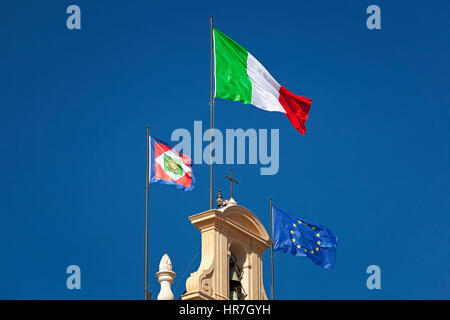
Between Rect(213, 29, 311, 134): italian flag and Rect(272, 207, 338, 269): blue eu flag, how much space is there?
158 inches

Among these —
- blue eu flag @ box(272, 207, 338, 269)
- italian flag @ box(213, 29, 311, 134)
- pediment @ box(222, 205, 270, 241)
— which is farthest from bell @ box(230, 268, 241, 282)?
italian flag @ box(213, 29, 311, 134)

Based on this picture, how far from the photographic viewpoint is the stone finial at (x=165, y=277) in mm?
52844

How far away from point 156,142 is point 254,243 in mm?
5881

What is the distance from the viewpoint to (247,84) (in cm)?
5966

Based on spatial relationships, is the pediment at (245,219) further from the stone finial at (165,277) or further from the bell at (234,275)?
the stone finial at (165,277)

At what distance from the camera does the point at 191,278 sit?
53.5 m

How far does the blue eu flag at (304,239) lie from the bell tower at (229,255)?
4.97 ft

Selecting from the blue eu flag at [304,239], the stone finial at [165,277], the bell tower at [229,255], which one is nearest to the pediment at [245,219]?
the bell tower at [229,255]

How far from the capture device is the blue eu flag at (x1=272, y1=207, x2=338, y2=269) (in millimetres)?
59938

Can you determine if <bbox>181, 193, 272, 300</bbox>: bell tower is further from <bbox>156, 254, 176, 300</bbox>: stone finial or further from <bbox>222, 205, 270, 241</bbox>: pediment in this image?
<bbox>156, 254, 176, 300</bbox>: stone finial

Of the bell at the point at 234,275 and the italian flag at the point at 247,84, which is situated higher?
the italian flag at the point at 247,84
